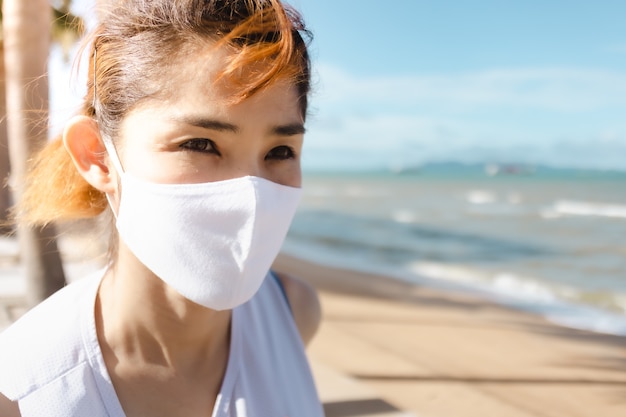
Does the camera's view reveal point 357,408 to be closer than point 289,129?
No

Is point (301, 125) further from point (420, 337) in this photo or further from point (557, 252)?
point (557, 252)

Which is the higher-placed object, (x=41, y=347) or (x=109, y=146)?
(x=109, y=146)

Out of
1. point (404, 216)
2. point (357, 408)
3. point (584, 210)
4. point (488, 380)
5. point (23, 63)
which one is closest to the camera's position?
point (23, 63)

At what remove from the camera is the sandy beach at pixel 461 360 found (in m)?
4.32

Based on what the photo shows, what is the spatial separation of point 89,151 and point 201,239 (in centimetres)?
36

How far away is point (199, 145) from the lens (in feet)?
4.73

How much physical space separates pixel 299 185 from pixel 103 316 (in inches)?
22.0

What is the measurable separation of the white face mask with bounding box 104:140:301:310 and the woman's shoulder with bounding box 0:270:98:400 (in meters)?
0.21

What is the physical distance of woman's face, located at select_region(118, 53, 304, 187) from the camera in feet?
4.66

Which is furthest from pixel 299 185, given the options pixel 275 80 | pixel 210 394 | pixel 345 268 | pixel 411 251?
pixel 411 251

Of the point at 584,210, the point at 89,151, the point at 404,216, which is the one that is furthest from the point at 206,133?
the point at 584,210

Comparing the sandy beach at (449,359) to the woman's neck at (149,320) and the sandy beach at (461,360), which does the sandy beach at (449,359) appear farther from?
the woman's neck at (149,320)

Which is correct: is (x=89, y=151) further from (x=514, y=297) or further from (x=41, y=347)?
(x=514, y=297)

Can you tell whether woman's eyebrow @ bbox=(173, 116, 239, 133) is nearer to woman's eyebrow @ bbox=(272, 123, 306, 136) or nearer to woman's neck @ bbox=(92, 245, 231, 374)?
woman's eyebrow @ bbox=(272, 123, 306, 136)
